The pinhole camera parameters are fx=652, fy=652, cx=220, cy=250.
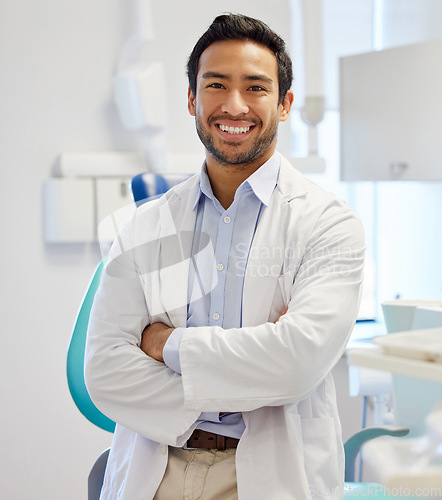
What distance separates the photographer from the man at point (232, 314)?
124cm

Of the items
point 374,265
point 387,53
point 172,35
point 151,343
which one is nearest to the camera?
point 151,343

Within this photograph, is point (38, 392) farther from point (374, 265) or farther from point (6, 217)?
point (374, 265)

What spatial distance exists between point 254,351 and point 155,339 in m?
0.25

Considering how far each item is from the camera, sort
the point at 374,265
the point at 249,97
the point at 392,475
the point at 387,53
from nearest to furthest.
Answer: the point at 392,475, the point at 249,97, the point at 387,53, the point at 374,265

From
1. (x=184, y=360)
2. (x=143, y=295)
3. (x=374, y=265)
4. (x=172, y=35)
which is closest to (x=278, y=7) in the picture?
(x=172, y=35)

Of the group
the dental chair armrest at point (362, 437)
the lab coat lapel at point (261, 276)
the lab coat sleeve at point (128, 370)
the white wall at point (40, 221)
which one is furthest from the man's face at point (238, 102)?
the white wall at point (40, 221)

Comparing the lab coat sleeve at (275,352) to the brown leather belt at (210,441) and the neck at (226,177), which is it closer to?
the brown leather belt at (210,441)

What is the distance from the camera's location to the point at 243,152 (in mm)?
1482

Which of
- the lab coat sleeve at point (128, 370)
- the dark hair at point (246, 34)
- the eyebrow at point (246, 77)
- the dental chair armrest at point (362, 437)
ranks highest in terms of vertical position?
the dark hair at point (246, 34)

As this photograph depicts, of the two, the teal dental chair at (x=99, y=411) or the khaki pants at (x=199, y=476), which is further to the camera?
the teal dental chair at (x=99, y=411)

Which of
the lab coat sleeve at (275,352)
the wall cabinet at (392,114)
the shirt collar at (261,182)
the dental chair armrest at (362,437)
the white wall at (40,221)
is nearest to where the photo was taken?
the lab coat sleeve at (275,352)

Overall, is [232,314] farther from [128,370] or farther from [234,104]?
[234,104]

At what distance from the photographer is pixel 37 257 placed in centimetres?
245

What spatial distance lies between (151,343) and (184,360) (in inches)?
6.0
